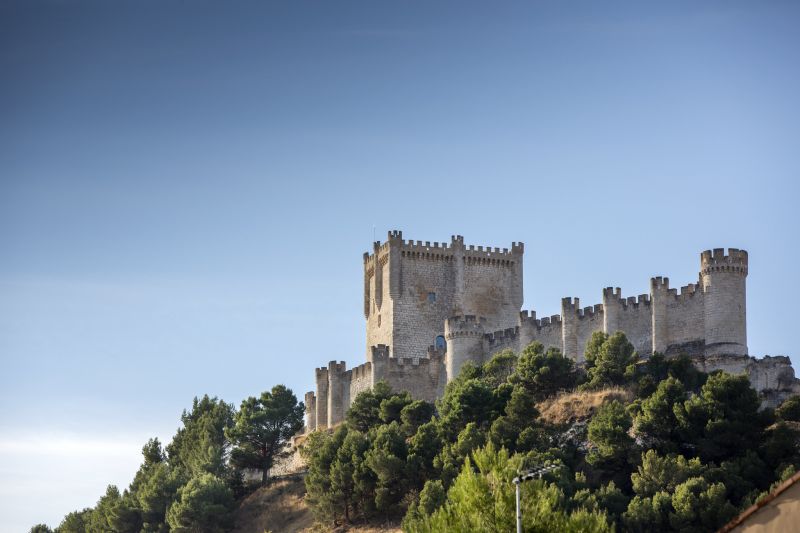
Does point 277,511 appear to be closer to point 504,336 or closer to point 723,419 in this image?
point 504,336

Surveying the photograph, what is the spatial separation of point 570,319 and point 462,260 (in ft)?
53.0

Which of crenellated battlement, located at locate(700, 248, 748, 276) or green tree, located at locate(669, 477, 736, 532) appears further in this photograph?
crenellated battlement, located at locate(700, 248, 748, 276)

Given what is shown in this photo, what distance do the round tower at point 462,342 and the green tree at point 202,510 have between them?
1211cm

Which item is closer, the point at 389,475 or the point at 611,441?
the point at 611,441

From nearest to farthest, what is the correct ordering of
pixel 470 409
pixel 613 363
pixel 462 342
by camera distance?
pixel 613 363
pixel 470 409
pixel 462 342

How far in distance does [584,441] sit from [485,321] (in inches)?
784

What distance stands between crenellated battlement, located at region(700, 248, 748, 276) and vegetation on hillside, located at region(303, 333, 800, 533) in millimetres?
3934

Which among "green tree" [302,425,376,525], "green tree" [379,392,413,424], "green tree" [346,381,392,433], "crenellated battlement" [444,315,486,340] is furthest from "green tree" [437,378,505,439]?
"crenellated battlement" [444,315,486,340]

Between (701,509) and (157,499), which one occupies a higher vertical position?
(157,499)

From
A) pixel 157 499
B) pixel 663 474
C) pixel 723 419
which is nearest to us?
pixel 663 474

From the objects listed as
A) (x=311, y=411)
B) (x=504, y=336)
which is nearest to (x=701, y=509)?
(x=504, y=336)

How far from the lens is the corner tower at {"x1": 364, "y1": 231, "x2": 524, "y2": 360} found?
251 feet

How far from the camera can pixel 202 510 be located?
67562 millimetres

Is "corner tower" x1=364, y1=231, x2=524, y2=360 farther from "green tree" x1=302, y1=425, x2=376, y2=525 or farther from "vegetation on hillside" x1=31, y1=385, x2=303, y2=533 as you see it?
"green tree" x1=302, y1=425, x2=376, y2=525
